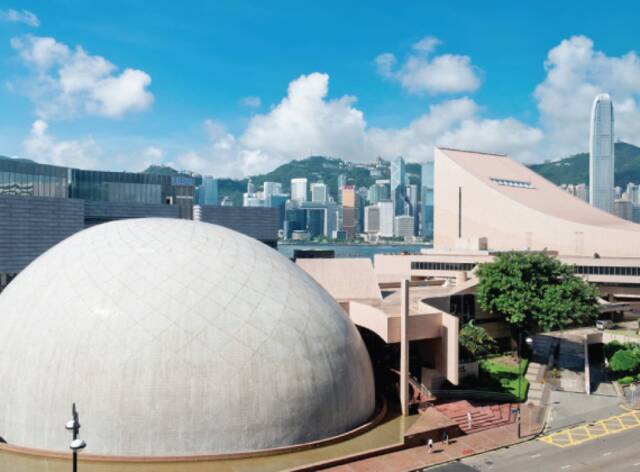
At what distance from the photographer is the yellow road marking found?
96.3 ft

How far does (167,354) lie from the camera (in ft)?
79.5

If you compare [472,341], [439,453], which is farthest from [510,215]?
[439,453]

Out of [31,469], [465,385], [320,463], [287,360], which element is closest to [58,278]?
[31,469]

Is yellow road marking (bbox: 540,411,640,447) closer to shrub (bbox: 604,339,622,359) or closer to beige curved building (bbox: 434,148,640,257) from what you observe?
shrub (bbox: 604,339,622,359)

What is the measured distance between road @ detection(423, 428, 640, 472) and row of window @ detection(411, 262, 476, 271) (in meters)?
45.3

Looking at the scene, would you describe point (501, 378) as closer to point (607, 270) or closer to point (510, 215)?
point (607, 270)

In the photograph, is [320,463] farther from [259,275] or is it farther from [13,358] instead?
[13,358]

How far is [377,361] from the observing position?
36.8 meters

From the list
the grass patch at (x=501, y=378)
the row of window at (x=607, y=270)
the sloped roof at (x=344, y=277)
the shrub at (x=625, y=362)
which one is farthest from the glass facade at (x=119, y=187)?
the shrub at (x=625, y=362)

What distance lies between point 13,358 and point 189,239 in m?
9.66

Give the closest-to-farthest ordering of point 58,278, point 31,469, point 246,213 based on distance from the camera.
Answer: point 31,469, point 58,278, point 246,213

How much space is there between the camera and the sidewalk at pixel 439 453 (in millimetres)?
24750

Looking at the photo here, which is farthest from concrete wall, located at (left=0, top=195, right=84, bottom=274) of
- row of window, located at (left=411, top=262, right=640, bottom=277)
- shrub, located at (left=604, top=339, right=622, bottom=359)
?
shrub, located at (left=604, top=339, right=622, bottom=359)

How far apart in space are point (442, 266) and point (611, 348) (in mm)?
30579
